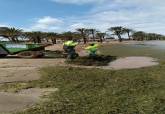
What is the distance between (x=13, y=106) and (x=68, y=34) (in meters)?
118

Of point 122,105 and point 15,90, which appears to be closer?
point 122,105

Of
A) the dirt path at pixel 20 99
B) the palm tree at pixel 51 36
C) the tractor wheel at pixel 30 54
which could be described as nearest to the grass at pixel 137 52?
the tractor wheel at pixel 30 54

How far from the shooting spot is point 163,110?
9.77 m

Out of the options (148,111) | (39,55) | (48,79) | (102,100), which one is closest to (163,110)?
(148,111)

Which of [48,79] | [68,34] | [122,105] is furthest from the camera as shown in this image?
[68,34]

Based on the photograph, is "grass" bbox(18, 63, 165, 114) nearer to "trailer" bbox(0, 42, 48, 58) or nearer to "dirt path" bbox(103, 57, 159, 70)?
"dirt path" bbox(103, 57, 159, 70)

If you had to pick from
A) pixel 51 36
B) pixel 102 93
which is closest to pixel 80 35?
pixel 51 36

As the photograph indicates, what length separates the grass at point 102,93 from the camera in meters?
10.00

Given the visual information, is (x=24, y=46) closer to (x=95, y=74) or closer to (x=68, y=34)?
(x=95, y=74)

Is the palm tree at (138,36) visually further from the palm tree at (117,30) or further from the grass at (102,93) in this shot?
the grass at (102,93)

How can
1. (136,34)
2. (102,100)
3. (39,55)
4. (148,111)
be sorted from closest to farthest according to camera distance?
(148,111), (102,100), (39,55), (136,34)

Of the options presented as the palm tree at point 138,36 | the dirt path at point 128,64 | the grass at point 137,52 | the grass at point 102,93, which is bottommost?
the palm tree at point 138,36

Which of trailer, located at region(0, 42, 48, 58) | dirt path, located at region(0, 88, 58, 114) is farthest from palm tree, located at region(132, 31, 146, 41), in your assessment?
dirt path, located at region(0, 88, 58, 114)

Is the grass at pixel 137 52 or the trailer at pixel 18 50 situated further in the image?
the grass at pixel 137 52
